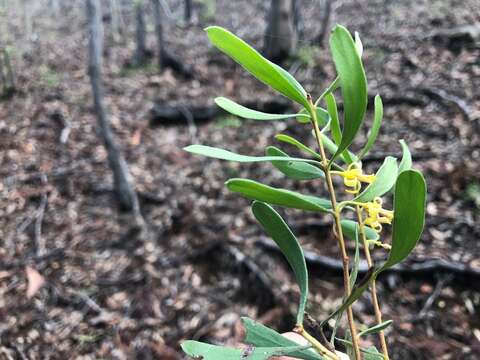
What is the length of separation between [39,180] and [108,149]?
3.45 feet

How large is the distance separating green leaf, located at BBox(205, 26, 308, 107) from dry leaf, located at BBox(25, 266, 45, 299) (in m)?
2.71

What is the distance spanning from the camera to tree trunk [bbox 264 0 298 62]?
17.9ft

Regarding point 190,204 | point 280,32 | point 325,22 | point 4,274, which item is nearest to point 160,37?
point 280,32

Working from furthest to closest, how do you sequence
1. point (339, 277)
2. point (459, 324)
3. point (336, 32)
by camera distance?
point (339, 277) < point (459, 324) < point (336, 32)

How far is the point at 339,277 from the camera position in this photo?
2.59 m

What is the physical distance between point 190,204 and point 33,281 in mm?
1272

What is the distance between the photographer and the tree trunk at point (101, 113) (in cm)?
272

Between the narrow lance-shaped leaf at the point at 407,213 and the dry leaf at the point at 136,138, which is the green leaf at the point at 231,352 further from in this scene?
the dry leaf at the point at 136,138

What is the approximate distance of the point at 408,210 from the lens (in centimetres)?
44

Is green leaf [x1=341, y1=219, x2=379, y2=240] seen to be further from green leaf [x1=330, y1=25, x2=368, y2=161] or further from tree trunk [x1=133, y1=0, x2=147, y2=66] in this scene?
tree trunk [x1=133, y1=0, x2=147, y2=66]

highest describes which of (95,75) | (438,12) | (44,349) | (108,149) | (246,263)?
(438,12)

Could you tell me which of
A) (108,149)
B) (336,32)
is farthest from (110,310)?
(336,32)

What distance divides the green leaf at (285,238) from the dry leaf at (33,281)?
8.54 ft

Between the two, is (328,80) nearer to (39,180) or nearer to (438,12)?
(438,12)
